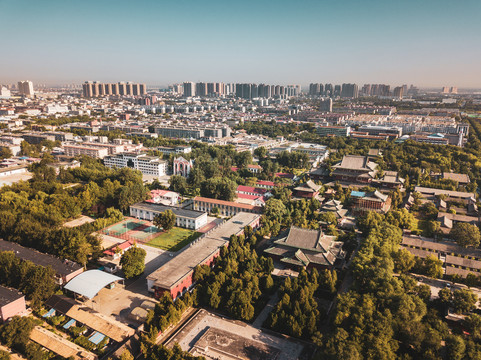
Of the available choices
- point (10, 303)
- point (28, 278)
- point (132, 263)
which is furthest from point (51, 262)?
point (132, 263)

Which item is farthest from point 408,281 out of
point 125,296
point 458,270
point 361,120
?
point 361,120

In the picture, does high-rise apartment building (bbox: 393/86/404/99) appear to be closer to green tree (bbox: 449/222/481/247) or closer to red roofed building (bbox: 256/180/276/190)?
red roofed building (bbox: 256/180/276/190)

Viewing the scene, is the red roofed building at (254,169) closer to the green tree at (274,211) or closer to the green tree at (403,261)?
the green tree at (274,211)

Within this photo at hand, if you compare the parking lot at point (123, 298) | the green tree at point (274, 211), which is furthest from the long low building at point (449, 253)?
the parking lot at point (123, 298)

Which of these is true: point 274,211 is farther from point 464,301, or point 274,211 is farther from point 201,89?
point 201,89

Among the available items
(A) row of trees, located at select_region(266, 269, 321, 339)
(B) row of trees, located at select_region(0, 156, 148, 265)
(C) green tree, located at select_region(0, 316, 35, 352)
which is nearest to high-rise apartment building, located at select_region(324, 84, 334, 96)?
(B) row of trees, located at select_region(0, 156, 148, 265)

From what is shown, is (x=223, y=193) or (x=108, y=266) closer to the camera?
(x=108, y=266)

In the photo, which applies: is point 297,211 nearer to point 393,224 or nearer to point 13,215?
point 393,224
